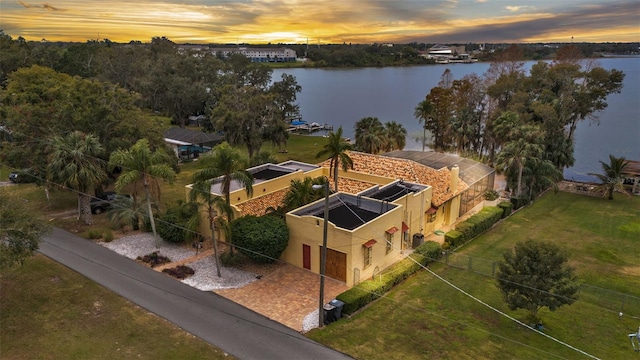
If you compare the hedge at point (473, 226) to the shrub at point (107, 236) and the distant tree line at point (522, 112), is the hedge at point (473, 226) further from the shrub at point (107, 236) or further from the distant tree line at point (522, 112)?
the shrub at point (107, 236)

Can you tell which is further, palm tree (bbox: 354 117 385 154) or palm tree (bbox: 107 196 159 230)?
palm tree (bbox: 354 117 385 154)

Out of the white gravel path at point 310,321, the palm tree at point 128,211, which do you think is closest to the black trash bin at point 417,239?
the white gravel path at point 310,321

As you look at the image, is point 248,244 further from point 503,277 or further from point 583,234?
point 583,234

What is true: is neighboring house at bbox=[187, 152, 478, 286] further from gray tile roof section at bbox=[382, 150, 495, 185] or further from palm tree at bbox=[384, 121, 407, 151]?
palm tree at bbox=[384, 121, 407, 151]

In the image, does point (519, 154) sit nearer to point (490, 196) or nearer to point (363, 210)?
point (490, 196)

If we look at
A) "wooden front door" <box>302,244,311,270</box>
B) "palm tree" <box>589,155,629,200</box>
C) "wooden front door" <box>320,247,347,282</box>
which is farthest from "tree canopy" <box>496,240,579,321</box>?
"palm tree" <box>589,155,629,200</box>

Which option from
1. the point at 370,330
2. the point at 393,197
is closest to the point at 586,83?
the point at 393,197
